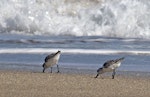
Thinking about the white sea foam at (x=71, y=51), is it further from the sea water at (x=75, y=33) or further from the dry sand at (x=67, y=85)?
the dry sand at (x=67, y=85)

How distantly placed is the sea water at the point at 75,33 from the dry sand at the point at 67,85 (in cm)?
144

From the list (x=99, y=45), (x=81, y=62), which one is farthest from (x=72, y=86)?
(x=99, y=45)

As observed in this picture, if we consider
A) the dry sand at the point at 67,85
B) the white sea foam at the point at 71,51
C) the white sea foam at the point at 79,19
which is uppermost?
the white sea foam at the point at 79,19

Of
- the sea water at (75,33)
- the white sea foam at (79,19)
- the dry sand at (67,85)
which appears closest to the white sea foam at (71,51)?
the sea water at (75,33)

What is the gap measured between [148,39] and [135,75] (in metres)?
7.70

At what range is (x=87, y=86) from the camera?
1028 centimetres

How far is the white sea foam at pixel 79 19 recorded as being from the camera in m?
21.7

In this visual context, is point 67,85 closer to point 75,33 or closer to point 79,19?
point 75,33

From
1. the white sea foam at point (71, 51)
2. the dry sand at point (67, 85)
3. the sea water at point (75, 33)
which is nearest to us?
the dry sand at point (67, 85)

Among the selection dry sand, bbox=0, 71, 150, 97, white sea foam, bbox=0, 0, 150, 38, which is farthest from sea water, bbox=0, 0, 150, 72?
dry sand, bbox=0, 71, 150, 97

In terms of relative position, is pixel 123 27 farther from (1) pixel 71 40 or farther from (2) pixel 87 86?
(2) pixel 87 86

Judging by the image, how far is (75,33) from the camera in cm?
2123

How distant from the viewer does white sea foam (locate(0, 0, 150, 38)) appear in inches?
853

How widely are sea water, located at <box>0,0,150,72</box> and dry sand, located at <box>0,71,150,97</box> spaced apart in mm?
1436
